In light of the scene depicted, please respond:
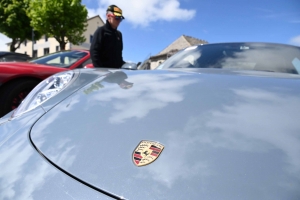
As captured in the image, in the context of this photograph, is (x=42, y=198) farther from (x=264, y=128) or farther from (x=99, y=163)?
(x=264, y=128)

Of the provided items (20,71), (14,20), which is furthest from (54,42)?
(20,71)

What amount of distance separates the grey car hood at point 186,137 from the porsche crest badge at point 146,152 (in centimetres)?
1

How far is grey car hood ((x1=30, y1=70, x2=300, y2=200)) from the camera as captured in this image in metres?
0.61

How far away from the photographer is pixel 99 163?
0.75m

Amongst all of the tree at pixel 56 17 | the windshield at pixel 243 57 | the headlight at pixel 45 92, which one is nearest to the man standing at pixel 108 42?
the windshield at pixel 243 57

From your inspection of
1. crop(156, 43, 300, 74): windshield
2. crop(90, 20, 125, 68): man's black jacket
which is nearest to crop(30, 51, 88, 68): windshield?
crop(90, 20, 125, 68): man's black jacket

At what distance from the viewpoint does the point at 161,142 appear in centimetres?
77

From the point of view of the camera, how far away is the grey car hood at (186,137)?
24.2 inches

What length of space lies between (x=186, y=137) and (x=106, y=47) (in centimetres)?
253

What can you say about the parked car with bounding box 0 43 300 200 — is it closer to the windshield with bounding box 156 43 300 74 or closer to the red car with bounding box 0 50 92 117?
the windshield with bounding box 156 43 300 74

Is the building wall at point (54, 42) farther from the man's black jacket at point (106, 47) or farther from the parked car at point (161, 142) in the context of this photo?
the parked car at point (161, 142)

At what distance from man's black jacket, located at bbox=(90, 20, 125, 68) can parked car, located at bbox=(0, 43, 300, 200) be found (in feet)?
5.90

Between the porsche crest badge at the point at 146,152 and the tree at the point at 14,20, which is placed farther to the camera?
the tree at the point at 14,20

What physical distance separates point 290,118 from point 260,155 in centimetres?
23
